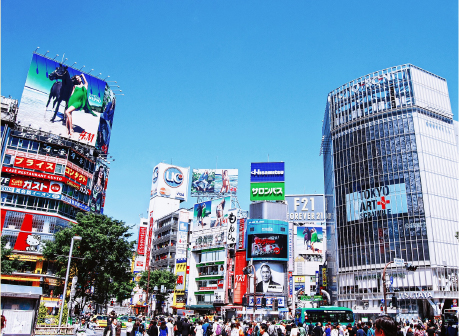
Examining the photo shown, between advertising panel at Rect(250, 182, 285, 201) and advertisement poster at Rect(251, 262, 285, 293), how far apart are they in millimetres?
15930

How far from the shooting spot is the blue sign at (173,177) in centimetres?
11738

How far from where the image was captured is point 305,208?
333 ft

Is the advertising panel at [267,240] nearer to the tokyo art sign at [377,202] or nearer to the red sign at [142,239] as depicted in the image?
the tokyo art sign at [377,202]

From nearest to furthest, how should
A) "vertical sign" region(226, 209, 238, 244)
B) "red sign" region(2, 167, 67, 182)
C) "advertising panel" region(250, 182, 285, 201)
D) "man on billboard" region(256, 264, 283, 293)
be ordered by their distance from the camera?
"red sign" region(2, 167, 67, 182), "man on billboard" region(256, 264, 283, 293), "vertical sign" region(226, 209, 238, 244), "advertising panel" region(250, 182, 285, 201)

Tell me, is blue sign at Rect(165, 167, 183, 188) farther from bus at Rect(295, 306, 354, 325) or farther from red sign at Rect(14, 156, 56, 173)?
bus at Rect(295, 306, 354, 325)

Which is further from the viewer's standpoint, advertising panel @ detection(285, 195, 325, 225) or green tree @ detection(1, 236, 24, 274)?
advertising panel @ detection(285, 195, 325, 225)

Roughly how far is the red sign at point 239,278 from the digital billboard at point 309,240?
2374cm

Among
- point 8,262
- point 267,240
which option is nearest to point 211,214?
point 267,240

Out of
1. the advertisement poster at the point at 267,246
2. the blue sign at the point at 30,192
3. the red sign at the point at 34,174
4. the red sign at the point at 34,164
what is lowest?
the advertisement poster at the point at 267,246

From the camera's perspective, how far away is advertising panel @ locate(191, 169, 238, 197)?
101m

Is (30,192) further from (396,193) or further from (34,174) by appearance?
(396,193)

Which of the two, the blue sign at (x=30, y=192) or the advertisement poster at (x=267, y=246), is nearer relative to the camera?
the blue sign at (x=30, y=192)

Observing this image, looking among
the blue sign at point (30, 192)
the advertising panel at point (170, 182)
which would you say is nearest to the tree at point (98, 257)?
the blue sign at point (30, 192)

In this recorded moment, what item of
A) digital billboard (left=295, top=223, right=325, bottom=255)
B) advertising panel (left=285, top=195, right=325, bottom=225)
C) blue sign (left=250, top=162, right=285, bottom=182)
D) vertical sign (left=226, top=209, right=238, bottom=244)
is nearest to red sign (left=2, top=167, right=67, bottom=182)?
vertical sign (left=226, top=209, right=238, bottom=244)
